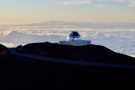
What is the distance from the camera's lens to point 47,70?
86.6 meters

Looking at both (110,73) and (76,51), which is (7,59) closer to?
(76,51)

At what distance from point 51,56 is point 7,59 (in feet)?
31.3

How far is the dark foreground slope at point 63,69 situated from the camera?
83000 mm

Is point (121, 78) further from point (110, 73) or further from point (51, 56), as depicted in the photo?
point (51, 56)

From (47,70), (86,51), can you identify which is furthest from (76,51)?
(47,70)

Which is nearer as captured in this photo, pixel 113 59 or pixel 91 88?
pixel 91 88

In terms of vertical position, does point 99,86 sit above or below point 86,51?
below

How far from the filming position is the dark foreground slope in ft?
272

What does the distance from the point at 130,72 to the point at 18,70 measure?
23936 millimetres

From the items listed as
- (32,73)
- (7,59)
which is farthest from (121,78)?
(7,59)

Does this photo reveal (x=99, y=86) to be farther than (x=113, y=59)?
No

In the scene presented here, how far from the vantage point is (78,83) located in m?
83.9

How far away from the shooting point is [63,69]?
84.1 m

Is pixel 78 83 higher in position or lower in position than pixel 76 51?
lower
